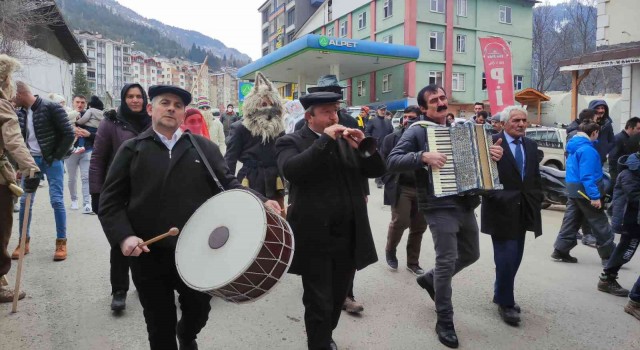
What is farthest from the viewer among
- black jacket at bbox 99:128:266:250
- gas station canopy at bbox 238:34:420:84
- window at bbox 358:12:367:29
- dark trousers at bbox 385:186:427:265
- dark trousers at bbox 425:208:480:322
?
window at bbox 358:12:367:29

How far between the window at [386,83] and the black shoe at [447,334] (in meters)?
32.2

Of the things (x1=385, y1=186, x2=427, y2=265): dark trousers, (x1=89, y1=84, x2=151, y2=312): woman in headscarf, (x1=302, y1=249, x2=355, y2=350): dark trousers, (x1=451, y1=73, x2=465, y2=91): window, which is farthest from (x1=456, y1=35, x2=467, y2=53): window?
(x1=302, y1=249, x2=355, y2=350): dark trousers

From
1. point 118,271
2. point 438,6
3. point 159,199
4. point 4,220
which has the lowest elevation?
point 118,271

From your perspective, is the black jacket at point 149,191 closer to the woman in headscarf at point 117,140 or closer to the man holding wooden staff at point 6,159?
the woman in headscarf at point 117,140

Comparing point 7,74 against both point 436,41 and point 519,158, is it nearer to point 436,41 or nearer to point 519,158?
point 519,158

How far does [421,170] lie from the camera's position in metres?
3.70

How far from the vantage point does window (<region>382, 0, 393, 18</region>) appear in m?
34.1

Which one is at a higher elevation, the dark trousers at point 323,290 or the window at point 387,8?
the window at point 387,8

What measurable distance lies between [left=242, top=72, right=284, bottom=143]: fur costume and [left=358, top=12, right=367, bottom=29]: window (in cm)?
3460

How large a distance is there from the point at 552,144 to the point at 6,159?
12.5 meters

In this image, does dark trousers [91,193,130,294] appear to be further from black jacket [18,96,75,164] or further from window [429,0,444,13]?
window [429,0,444,13]

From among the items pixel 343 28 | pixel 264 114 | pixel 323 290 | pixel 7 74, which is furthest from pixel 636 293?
pixel 343 28

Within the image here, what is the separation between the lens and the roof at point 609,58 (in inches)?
470

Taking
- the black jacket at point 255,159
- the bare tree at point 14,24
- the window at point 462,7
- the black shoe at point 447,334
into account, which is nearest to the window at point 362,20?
the window at point 462,7
